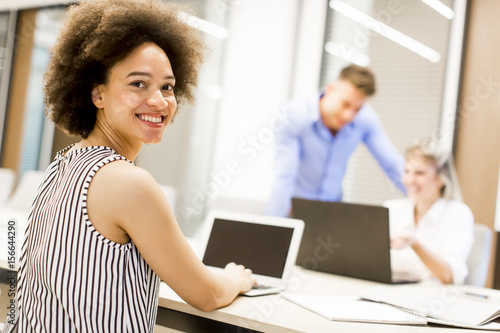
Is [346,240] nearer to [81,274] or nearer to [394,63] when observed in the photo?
[81,274]

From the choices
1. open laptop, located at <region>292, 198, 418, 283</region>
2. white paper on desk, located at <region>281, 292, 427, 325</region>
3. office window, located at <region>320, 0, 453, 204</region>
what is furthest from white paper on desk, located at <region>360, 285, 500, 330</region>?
office window, located at <region>320, 0, 453, 204</region>

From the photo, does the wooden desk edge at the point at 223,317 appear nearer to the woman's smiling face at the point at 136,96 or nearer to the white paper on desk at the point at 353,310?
the white paper on desk at the point at 353,310

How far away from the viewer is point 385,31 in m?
3.93

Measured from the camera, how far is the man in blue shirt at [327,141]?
3900 mm

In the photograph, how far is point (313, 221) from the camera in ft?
6.79

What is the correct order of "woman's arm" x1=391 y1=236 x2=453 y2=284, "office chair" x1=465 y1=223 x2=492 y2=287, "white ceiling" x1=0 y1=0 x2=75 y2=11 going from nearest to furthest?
1. "woman's arm" x1=391 y1=236 x2=453 y2=284
2. "office chair" x1=465 y1=223 x2=492 y2=287
3. "white ceiling" x1=0 y1=0 x2=75 y2=11

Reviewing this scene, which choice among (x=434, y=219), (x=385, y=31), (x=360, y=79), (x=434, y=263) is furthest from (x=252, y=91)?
(x=434, y=263)

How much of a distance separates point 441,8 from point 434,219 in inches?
72.9

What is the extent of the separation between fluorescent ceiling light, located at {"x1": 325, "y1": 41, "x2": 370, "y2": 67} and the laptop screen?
264 centimetres

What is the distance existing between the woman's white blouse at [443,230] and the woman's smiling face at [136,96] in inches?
49.5

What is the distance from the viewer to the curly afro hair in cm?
122

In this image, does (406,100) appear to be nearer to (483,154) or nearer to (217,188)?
(483,154)

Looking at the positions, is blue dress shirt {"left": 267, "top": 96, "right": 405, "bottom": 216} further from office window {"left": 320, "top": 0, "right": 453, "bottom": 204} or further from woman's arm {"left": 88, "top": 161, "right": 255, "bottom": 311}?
woman's arm {"left": 88, "top": 161, "right": 255, "bottom": 311}

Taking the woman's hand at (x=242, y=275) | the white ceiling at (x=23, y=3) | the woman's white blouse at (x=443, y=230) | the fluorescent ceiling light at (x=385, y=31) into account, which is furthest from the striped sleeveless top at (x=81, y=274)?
the white ceiling at (x=23, y=3)
